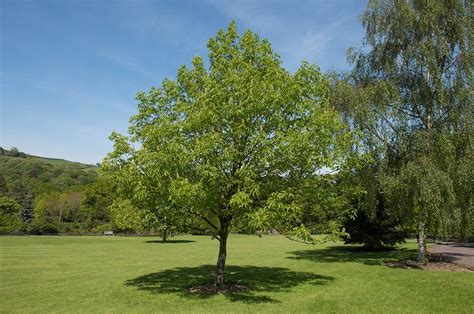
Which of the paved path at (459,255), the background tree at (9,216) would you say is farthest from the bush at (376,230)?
the background tree at (9,216)

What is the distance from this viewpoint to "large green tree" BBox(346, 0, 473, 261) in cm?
2145

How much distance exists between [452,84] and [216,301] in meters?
19.3

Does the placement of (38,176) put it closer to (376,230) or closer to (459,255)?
(376,230)

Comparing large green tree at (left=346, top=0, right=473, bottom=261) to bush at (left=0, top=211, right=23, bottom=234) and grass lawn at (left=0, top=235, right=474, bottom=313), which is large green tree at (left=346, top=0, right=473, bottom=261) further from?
bush at (left=0, top=211, right=23, bottom=234)

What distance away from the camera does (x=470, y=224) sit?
22.7 m

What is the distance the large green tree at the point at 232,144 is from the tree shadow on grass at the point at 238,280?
188 cm

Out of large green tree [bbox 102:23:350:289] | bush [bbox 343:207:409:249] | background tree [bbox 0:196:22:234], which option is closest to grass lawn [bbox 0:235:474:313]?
large green tree [bbox 102:23:350:289]

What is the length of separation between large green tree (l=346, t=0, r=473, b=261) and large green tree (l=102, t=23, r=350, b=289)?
316 inches

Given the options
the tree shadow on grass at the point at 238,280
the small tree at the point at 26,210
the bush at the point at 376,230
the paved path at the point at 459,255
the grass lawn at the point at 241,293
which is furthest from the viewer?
the small tree at the point at 26,210

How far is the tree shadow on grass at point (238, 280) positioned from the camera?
15.5 m

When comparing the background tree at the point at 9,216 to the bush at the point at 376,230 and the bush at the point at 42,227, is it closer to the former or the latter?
the bush at the point at 42,227

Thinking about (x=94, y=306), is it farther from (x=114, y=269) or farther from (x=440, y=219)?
(x=440, y=219)

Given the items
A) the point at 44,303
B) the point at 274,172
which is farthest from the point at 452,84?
the point at 44,303

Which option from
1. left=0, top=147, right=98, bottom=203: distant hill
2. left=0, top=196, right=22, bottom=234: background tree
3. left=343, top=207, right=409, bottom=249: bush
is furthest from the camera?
left=0, top=147, right=98, bottom=203: distant hill
